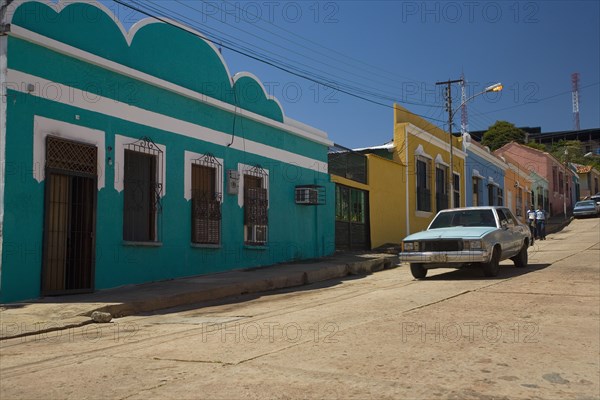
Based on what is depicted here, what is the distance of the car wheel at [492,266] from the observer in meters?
11.6

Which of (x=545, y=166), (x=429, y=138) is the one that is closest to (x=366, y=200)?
(x=429, y=138)

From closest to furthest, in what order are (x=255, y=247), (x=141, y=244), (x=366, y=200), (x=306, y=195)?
(x=141, y=244) < (x=255, y=247) < (x=306, y=195) < (x=366, y=200)

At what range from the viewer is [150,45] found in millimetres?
12172

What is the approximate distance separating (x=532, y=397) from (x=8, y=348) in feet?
17.9

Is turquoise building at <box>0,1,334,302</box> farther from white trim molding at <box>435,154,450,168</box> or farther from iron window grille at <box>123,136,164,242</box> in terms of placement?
white trim molding at <box>435,154,450,168</box>

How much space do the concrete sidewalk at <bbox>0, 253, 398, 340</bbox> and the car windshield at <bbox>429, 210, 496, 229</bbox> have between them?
292 centimetres

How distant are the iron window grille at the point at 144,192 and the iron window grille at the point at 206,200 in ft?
3.76

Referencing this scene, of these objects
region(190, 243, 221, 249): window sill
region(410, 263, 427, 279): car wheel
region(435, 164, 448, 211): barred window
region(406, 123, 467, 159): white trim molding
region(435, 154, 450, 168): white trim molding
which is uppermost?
region(406, 123, 467, 159): white trim molding

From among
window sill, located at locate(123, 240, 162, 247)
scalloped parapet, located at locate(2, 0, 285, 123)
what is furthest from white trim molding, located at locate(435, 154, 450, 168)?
window sill, located at locate(123, 240, 162, 247)

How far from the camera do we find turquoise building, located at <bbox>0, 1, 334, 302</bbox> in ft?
30.8

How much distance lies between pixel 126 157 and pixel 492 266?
7.61 m

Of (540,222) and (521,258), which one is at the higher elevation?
(540,222)

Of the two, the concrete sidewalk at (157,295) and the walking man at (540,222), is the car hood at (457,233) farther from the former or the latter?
the walking man at (540,222)

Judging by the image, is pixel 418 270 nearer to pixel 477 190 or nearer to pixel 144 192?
pixel 144 192
